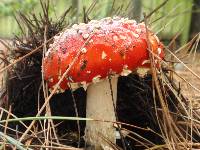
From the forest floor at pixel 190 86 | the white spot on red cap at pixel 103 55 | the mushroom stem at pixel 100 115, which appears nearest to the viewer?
the white spot on red cap at pixel 103 55

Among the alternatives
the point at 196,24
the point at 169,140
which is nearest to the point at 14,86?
the point at 169,140

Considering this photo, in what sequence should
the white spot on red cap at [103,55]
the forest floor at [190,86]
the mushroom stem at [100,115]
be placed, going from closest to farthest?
the white spot on red cap at [103,55] < the mushroom stem at [100,115] < the forest floor at [190,86]

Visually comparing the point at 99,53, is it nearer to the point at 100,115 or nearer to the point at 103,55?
the point at 103,55

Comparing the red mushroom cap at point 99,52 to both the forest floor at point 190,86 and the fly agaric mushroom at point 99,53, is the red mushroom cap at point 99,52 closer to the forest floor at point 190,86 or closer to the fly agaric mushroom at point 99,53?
the fly agaric mushroom at point 99,53

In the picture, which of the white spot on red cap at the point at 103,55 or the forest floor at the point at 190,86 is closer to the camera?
the white spot on red cap at the point at 103,55

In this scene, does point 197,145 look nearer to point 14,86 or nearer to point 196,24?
point 14,86

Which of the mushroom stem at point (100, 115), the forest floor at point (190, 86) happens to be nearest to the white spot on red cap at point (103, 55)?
the mushroom stem at point (100, 115)

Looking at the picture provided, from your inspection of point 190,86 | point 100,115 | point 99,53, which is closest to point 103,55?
point 99,53

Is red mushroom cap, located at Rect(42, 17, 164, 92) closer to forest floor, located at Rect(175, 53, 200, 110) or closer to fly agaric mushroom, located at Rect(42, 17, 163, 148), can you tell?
fly agaric mushroom, located at Rect(42, 17, 163, 148)
